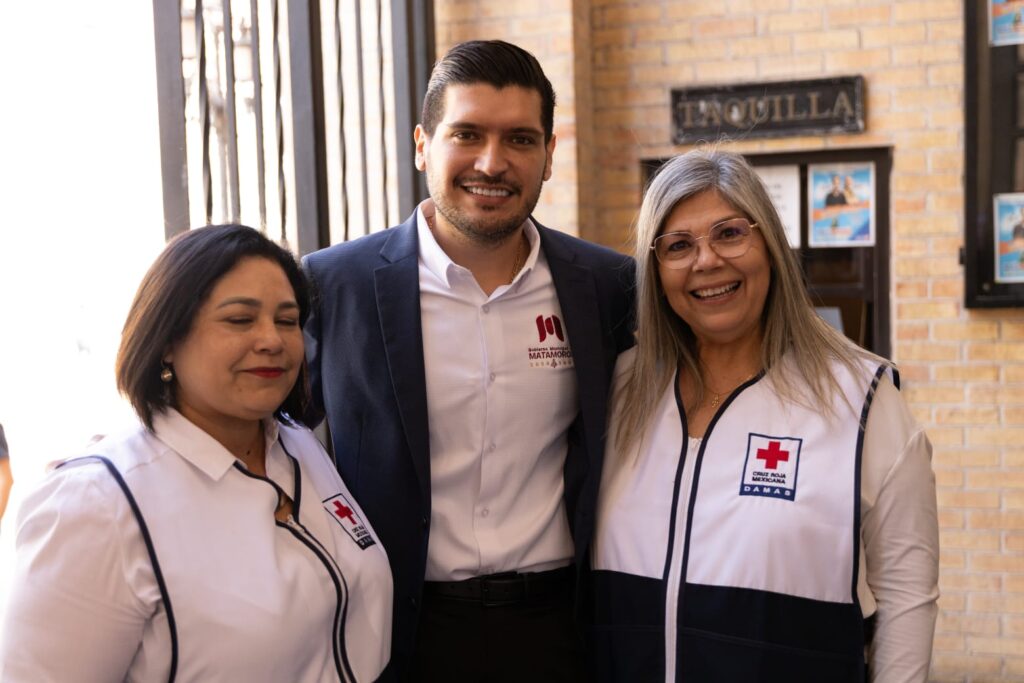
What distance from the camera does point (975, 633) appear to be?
4.27 metres

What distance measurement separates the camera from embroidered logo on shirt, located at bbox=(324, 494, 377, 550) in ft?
5.81

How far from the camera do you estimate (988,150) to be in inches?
163

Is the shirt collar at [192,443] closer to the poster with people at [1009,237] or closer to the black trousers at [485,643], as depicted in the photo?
the black trousers at [485,643]

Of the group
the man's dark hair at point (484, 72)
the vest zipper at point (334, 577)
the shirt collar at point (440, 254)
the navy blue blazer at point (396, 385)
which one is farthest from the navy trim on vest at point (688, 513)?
the man's dark hair at point (484, 72)

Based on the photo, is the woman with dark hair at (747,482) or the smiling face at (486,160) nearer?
the woman with dark hair at (747,482)

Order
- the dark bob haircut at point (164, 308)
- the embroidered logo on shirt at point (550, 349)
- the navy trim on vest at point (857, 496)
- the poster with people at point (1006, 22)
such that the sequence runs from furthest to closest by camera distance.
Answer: the poster with people at point (1006, 22)
the embroidered logo on shirt at point (550, 349)
the navy trim on vest at point (857, 496)
the dark bob haircut at point (164, 308)

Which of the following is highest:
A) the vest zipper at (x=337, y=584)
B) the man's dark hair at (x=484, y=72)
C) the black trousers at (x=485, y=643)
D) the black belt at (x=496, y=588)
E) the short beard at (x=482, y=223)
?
the man's dark hair at (x=484, y=72)

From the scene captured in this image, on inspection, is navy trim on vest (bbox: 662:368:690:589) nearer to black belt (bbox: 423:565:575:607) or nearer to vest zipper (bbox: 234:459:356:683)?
black belt (bbox: 423:565:575:607)

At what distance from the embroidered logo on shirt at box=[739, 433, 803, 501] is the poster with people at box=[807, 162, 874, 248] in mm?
2702

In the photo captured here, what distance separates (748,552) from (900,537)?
0.26 meters

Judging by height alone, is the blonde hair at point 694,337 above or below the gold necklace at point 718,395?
above

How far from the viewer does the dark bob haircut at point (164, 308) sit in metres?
1.56

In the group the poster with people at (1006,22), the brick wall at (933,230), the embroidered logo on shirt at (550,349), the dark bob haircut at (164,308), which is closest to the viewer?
the dark bob haircut at (164,308)

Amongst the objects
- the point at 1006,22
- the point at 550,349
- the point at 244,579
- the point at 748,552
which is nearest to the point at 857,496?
the point at 748,552
